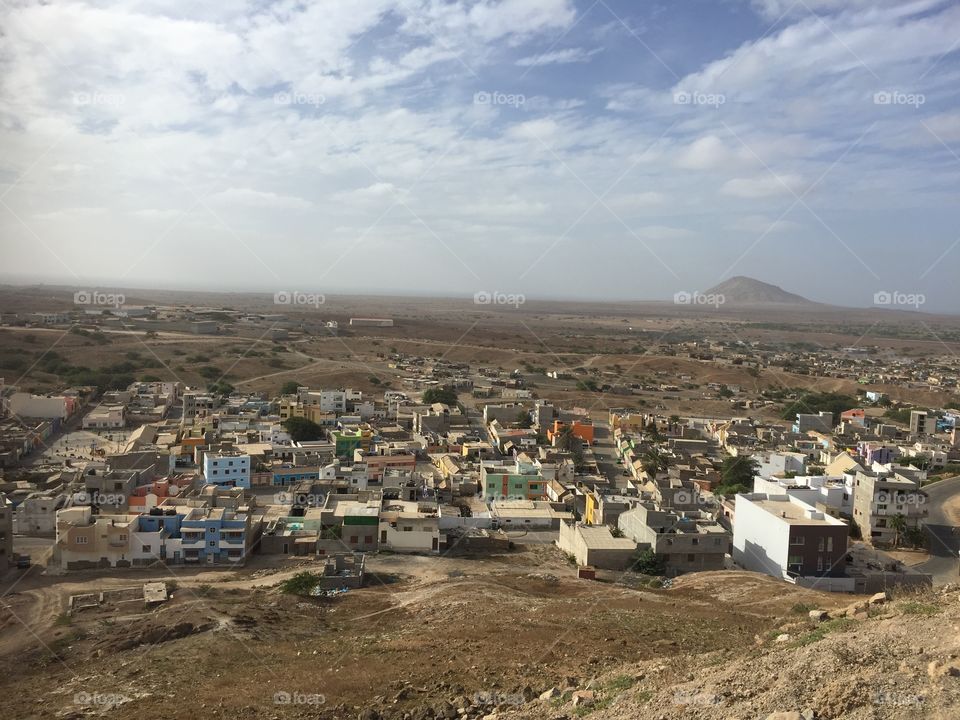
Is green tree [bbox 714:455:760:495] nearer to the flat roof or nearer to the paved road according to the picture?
the flat roof

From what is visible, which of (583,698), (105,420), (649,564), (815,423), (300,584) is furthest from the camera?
(815,423)

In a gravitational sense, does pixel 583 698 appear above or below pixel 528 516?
above

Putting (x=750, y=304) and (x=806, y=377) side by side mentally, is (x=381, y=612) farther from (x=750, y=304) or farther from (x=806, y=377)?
(x=750, y=304)

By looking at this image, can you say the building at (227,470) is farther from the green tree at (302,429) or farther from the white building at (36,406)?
the white building at (36,406)

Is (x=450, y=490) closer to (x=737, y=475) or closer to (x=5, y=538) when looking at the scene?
(x=737, y=475)

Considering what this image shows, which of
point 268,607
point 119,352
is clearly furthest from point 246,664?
point 119,352

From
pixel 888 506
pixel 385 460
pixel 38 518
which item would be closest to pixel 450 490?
pixel 385 460

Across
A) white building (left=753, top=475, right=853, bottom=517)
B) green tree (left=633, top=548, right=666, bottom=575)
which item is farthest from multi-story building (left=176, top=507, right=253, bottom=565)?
white building (left=753, top=475, right=853, bottom=517)

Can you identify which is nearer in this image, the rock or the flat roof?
the rock
